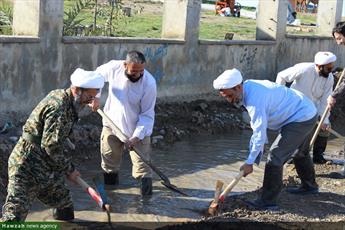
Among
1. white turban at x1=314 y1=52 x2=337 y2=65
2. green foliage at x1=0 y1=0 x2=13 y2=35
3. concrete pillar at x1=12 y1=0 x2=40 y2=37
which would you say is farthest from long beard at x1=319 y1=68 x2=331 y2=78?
green foliage at x1=0 y1=0 x2=13 y2=35

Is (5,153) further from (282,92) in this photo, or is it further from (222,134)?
(222,134)

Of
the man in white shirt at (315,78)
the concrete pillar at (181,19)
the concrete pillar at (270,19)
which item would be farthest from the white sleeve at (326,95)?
the concrete pillar at (270,19)

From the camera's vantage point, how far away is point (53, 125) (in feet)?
16.9

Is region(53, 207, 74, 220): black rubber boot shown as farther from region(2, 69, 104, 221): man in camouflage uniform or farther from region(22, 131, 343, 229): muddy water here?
region(2, 69, 104, 221): man in camouflage uniform

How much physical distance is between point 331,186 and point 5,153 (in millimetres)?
4234

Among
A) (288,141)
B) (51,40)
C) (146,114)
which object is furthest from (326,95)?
(51,40)

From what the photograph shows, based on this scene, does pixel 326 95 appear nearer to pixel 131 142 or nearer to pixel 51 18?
pixel 131 142

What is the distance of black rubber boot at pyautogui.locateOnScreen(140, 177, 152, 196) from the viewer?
7355 mm

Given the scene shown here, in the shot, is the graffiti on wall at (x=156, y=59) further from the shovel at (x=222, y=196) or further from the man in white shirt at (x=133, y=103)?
the shovel at (x=222, y=196)

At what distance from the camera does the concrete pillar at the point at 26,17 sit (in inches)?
351

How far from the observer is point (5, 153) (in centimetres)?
783

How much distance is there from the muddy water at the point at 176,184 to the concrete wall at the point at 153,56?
141 centimetres

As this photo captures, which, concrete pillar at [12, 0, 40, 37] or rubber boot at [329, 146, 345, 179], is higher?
concrete pillar at [12, 0, 40, 37]

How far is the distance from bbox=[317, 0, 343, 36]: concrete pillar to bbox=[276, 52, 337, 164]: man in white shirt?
1001 cm
